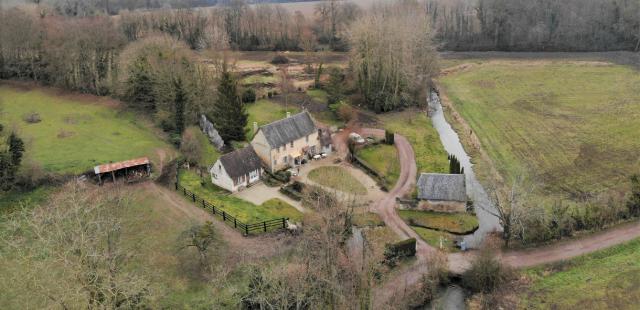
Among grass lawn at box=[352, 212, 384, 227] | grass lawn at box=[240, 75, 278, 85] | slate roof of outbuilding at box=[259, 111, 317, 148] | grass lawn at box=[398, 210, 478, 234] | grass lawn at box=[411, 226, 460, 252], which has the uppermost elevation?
grass lawn at box=[240, 75, 278, 85]

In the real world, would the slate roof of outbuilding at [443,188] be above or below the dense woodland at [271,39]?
below

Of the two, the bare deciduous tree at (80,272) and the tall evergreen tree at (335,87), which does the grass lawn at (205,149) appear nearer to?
the tall evergreen tree at (335,87)

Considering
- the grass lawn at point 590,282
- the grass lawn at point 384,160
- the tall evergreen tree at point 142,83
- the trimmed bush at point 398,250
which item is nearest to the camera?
the grass lawn at point 590,282

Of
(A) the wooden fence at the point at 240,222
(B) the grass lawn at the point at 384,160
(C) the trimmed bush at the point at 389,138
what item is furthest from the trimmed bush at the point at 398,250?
(C) the trimmed bush at the point at 389,138

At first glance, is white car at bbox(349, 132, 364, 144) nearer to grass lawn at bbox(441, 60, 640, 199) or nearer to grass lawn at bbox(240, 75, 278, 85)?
grass lawn at bbox(441, 60, 640, 199)

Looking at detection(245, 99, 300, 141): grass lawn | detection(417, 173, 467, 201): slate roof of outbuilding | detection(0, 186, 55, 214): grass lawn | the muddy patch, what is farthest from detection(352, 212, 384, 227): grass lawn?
the muddy patch

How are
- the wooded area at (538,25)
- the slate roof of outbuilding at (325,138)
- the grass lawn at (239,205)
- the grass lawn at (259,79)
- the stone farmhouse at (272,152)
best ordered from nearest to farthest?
the grass lawn at (239,205) < the stone farmhouse at (272,152) < the slate roof of outbuilding at (325,138) < the grass lawn at (259,79) < the wooded area at (538,25)

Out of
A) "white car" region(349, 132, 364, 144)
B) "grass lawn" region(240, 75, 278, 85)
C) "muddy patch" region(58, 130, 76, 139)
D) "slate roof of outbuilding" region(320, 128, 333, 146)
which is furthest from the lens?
"grass lawn" region(240, 75, 278, 85)
